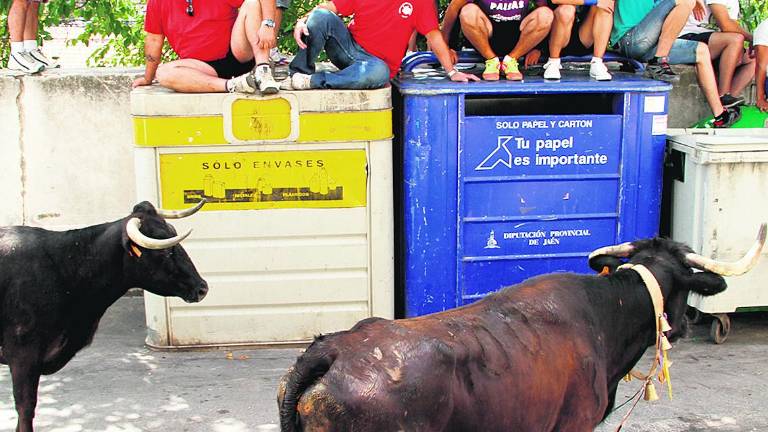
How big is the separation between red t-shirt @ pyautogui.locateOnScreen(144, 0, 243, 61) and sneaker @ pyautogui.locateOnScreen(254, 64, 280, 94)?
618 mm

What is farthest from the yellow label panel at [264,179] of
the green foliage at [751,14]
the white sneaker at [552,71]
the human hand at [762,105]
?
the green foliage at [751,14]

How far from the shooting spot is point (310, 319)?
6672 mm

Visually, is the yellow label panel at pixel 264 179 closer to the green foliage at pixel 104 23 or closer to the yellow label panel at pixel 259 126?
the yellow label panel at pixel 259 126

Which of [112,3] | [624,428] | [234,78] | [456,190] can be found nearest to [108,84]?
[234,78]

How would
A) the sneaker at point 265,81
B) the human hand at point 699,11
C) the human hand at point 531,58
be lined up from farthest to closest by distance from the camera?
the human hand at point 699,11 < the human hand at point 531,58 < the sneaker at point 265,81

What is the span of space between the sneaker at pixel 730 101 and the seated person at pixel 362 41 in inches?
78.7

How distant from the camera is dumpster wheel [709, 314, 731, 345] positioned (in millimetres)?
6719

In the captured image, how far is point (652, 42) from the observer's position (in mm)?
7441

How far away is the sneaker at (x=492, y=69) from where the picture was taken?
22.7 feet

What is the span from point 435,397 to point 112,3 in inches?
272

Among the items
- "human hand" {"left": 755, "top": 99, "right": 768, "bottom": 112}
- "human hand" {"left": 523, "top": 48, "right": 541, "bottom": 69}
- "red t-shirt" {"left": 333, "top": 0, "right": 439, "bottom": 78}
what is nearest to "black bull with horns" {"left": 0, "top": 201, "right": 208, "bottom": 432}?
"red t-shirt" {"left": 333, "top": 0, "right": 439, "bottom": 78}

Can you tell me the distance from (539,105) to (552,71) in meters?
0.60

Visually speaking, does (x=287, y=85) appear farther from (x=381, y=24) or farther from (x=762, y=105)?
(x=762, y=105)

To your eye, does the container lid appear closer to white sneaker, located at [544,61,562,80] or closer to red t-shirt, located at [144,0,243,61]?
red t-shirt, located at [144,0,243,61]
